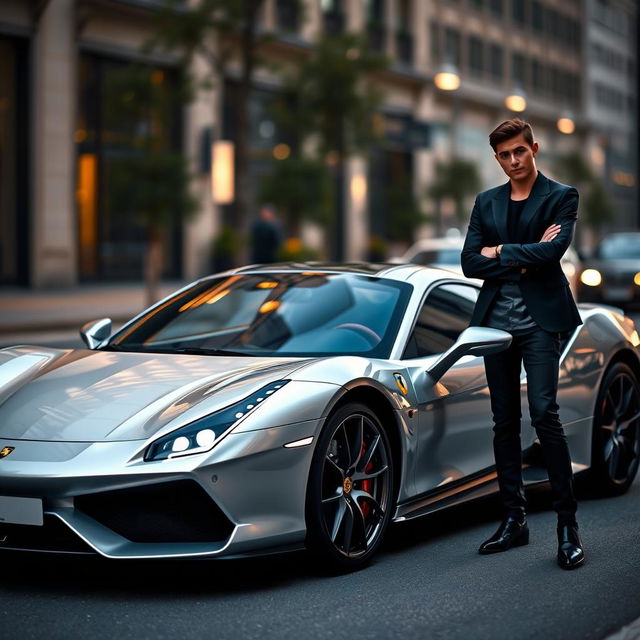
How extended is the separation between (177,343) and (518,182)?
5.55ft

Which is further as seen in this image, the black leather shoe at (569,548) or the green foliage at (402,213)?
the green foliage at (402,213)

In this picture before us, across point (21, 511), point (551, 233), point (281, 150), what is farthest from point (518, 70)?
point (21, 511)

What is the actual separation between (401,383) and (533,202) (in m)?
0.91

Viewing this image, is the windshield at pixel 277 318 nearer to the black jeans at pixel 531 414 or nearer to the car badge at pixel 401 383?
the car badge at pixel 401 383

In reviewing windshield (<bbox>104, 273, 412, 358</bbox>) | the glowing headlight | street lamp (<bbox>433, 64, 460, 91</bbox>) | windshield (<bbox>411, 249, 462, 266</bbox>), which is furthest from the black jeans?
street lamp (<bbox>433, 64, 460, 91</bbox>)

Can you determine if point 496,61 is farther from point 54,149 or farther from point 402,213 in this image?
point 54,149

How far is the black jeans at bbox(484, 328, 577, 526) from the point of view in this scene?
4.94 m

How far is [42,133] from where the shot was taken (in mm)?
26219

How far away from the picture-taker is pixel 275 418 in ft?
14.4

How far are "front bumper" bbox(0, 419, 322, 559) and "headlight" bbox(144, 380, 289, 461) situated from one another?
0.11 feet

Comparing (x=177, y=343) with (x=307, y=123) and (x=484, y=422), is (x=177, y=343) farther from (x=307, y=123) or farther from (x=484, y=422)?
(x=307, y=123)

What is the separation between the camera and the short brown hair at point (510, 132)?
195 inches

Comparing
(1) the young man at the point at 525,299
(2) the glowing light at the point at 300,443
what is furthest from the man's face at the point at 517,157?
(2) the glowing light at the point at 300,443

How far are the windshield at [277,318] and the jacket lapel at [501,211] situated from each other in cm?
64
